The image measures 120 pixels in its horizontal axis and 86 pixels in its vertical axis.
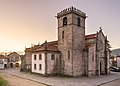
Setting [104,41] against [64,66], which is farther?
[104,41]

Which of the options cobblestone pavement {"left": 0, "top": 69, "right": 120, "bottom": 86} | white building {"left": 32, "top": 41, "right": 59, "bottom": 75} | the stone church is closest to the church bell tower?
the stone church

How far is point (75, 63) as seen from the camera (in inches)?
1309

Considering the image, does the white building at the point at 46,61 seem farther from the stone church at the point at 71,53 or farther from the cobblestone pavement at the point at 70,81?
the cobblestone pavement at the point at 70,81

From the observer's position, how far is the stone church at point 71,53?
109 feet

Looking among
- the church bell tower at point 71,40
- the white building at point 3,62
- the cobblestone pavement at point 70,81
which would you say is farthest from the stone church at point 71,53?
the white building at point 3,62

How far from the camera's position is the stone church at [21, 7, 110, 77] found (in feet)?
109

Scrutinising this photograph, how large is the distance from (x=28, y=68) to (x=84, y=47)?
60.5ft

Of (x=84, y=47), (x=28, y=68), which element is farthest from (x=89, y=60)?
(x=28, y=68)

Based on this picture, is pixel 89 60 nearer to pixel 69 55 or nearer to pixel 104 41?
pixel 69 55

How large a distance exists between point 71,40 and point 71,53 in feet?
9.50

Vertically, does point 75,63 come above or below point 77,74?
above

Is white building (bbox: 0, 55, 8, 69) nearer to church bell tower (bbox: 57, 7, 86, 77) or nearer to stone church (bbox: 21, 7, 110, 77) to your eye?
stone church (bbox: 21, 7, 110, 77)

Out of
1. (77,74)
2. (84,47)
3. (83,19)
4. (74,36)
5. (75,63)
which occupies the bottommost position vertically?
(77,74)

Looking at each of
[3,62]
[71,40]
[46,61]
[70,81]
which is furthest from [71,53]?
[3,62]
